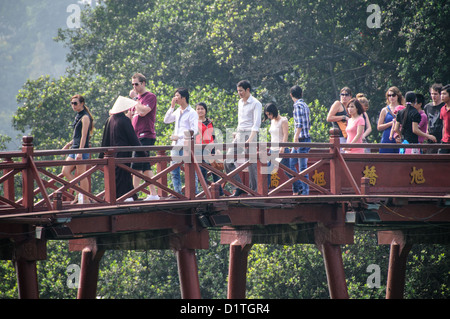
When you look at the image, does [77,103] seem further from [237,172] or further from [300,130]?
[300,130]

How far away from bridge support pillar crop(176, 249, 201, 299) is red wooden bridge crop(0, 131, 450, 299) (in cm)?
2

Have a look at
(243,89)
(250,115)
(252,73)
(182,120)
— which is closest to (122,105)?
(182,120)

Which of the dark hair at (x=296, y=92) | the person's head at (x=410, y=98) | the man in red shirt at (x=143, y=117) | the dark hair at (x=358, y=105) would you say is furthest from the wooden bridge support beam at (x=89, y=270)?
the person's head at (x=410, y=98)

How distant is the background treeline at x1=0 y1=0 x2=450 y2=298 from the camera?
81.7ft

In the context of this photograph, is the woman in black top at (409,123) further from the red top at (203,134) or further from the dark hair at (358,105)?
the red top at (203,134)

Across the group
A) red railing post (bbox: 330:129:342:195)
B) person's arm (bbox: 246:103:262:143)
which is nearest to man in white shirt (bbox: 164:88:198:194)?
person's arm (bbox: 246:103:262:143)

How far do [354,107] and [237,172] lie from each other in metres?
2.73

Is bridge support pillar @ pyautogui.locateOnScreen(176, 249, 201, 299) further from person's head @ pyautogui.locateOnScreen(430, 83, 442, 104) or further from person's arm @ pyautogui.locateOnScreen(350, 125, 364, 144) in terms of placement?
person's head @ pyautogui.locateOnScreen(430, 83, 442, 104)

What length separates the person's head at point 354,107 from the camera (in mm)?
15086

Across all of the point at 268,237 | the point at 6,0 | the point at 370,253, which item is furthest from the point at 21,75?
the point at 268,237

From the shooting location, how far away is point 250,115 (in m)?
14.2

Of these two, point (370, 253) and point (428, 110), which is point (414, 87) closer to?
point (370, 253)

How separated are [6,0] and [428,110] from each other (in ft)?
287

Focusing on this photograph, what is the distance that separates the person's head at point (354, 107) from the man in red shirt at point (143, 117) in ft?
10.9
